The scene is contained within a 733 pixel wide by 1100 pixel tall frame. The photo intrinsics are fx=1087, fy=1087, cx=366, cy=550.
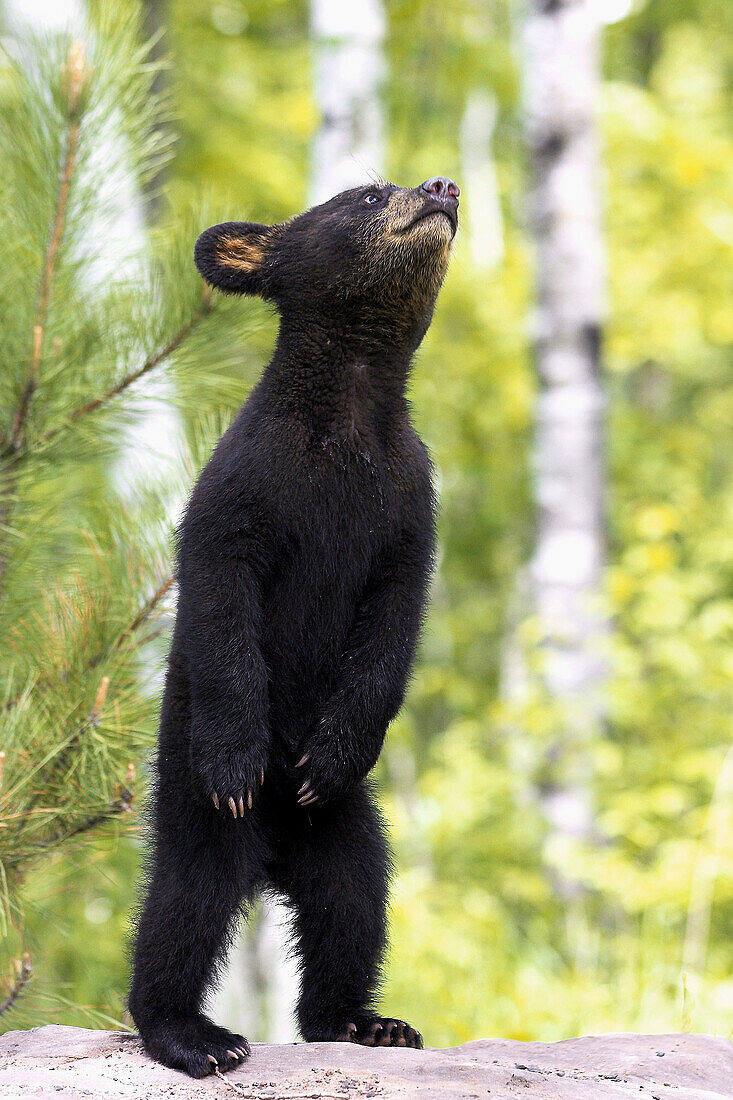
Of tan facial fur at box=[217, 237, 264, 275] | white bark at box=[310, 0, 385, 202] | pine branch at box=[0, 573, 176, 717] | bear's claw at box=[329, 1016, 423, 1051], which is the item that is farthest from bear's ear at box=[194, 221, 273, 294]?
white bark at box=[310, 0, 385, 202]

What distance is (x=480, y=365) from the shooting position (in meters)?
12.0

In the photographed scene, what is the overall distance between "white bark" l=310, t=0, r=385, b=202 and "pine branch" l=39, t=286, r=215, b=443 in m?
1.83

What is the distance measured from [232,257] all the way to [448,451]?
1014 cm

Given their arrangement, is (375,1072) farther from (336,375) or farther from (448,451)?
(448,451)

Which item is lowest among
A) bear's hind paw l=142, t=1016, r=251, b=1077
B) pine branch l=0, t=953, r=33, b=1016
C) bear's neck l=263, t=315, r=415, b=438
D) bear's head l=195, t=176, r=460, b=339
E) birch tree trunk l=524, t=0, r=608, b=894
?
bear's hind paw l=142, t=1016, r=251, b=1077

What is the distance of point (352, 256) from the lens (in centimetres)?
258

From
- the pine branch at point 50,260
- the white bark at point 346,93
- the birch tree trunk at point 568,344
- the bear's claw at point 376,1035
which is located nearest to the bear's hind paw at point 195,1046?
the bear's claw at point 376,1035

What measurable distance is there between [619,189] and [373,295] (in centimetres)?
956

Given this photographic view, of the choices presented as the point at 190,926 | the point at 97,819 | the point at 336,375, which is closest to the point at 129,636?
the point at 97,819

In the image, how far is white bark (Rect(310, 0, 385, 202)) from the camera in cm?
517

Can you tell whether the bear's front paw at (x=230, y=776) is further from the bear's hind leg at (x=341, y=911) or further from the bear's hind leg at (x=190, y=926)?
the bear's hind leg at (x=341, y=911)

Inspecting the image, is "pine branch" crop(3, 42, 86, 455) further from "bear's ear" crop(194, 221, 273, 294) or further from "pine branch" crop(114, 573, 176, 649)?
"bear's ear" crop(194, 221, 273, 294)

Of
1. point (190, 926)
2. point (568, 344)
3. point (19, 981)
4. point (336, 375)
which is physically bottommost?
point (19, 981)

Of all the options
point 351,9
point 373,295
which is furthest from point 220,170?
point 373,295
